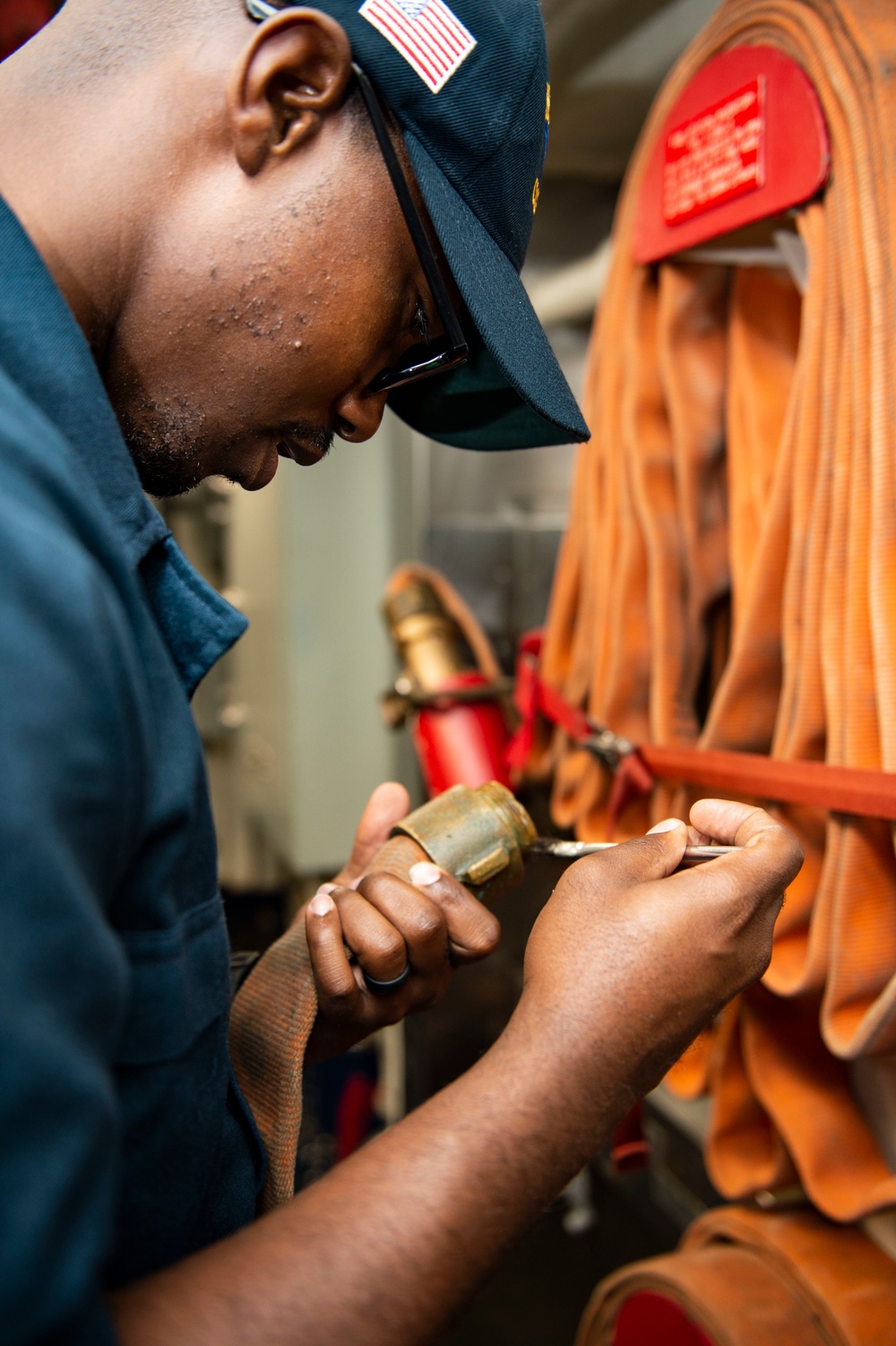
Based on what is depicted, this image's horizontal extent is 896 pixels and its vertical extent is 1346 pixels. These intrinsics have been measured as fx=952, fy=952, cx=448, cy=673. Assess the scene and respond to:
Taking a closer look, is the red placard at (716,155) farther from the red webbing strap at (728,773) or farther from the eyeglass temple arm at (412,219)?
the red webbing strap at (728,773)

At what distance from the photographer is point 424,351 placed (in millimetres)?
815

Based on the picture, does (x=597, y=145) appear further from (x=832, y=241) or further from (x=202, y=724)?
(x=202, y=724)

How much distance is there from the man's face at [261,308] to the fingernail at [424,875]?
1.18 feet

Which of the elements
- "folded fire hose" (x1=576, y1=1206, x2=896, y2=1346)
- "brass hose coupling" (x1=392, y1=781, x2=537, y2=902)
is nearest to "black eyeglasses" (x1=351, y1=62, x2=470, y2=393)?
"brass hose coupling" (x1=392, y1=781, x2=537, y2=902)

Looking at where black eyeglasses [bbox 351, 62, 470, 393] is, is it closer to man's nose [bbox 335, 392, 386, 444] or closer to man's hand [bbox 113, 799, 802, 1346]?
man's nose [bbox 335, 392, 386, 444]

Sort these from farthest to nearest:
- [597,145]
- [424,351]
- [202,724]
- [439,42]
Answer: [202,724] < [597,145] < [424,351] < [439,42]

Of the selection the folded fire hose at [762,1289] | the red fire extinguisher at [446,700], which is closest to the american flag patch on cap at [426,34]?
the red fire extinguisher at [446,700]

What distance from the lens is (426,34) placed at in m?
0.65

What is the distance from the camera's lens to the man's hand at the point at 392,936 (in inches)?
30.3

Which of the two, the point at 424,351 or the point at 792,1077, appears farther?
the point at 792,1077

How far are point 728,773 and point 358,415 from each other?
567mm

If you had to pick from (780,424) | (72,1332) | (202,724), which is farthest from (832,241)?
(202,724)

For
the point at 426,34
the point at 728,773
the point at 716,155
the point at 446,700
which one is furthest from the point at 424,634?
the point at 426,34

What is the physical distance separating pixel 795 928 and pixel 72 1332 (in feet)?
2.63
